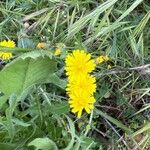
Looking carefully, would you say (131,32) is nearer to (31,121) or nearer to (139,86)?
(139,86)

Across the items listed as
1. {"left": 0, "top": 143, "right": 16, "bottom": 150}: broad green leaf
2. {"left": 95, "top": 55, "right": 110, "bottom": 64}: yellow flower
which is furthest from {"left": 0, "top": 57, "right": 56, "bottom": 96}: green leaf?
{"left": 95, "top": 55, "right": 110, "bottom": 64}: yellow flower

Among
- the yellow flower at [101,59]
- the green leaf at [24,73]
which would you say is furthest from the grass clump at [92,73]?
the green leaf at [24,73]

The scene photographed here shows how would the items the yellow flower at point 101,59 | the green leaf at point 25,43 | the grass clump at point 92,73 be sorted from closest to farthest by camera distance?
the grass clump at point 92,73 → the yellow flower at point 101,59 → the green leaf at point 25,43

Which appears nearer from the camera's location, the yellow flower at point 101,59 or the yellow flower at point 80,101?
the yellow flower at point 80,101

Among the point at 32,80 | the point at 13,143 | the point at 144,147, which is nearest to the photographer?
the point at 32,80

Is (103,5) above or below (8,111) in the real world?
above

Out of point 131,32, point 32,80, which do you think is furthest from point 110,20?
point 32,80

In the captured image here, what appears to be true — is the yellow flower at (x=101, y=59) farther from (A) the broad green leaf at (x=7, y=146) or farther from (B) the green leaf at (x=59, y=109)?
(A) the broad green leaf at (x=7, y=146)
